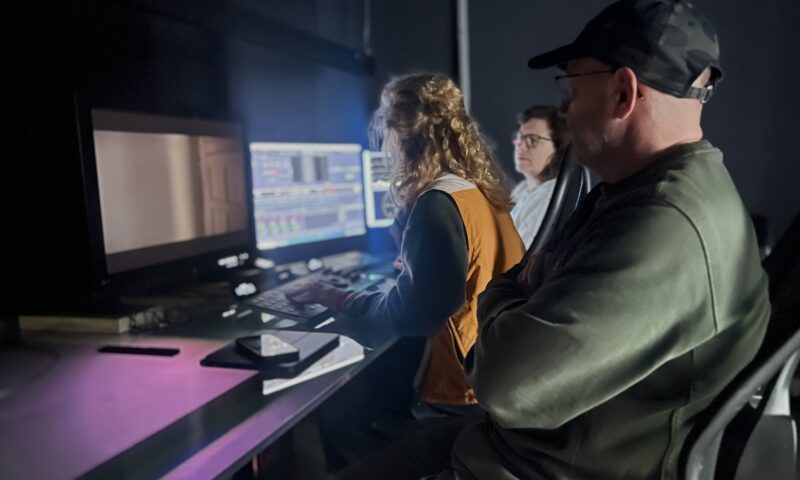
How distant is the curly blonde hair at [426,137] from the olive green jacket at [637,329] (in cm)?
53

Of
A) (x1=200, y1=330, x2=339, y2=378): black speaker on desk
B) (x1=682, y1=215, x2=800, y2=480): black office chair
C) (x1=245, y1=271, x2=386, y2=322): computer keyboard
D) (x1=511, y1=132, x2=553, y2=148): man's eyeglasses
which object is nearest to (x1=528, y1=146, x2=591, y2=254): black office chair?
(x1=682, y1=215, x2=800, y2=480): black office chair

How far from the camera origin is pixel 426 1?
2.95m

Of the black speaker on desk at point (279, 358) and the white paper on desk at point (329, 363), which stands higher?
the black speaker on desk at point (279, 358)

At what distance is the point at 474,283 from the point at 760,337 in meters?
0.64

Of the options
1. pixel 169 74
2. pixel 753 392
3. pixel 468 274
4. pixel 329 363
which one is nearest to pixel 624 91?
pixel 753 392

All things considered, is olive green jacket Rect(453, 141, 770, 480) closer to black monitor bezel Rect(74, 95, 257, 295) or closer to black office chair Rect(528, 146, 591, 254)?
black office chair Rect(528, 146, 591, 254)

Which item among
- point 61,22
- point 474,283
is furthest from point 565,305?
point 61,22

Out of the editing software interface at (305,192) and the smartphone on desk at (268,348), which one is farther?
the editing software interface at (305,192)

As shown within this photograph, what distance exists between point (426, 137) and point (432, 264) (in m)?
0.31

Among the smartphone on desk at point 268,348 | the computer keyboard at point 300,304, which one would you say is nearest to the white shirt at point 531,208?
the computer keyboard at point 300,304

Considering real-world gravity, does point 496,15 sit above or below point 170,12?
above

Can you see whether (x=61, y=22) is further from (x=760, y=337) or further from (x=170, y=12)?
(x=760, y=337)

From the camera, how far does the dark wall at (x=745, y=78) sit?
2.61m

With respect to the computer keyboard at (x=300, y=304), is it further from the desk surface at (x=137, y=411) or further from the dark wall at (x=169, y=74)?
the dark wall at (x=169, y=74)
